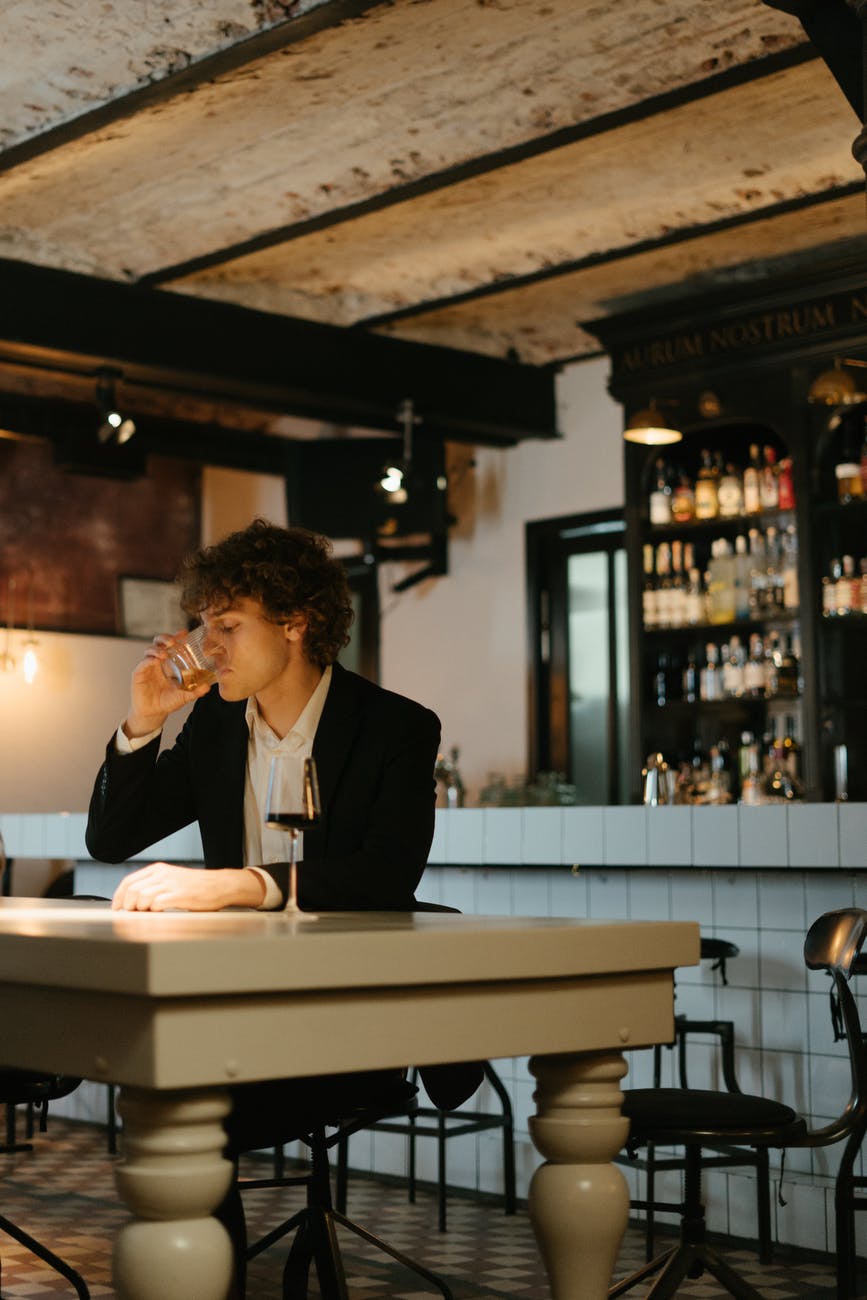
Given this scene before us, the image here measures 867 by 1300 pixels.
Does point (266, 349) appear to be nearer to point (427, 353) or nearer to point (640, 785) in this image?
point (427, 353)

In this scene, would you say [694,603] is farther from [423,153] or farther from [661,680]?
[423,153]

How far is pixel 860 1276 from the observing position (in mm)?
3395

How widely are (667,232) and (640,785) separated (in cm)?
210

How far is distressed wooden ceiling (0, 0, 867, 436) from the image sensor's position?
13.8ft

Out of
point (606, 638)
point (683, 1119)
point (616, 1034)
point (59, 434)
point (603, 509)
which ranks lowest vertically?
point (683, 1119)

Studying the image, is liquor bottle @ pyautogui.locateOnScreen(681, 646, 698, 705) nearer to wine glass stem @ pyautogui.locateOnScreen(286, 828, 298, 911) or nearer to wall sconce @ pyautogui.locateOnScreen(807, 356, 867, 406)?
wall sconce @ pyautogui.locateOnScreen(807, 356, 867, 406)

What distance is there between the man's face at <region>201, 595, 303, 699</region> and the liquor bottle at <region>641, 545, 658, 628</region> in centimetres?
389

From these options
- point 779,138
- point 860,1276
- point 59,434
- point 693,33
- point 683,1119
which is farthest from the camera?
point 59,434

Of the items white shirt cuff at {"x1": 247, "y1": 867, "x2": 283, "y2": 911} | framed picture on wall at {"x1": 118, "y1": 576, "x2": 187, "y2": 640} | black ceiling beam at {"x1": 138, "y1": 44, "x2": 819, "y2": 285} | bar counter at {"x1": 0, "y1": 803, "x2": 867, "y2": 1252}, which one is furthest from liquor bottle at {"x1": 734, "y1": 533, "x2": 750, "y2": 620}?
white shirt cuff at {"x1": 247, "y1": 867, "x2": 283, "y2": 911}

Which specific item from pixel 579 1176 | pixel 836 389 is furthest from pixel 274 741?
pixel 836 389

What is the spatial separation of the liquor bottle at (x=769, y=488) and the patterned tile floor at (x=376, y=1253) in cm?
295

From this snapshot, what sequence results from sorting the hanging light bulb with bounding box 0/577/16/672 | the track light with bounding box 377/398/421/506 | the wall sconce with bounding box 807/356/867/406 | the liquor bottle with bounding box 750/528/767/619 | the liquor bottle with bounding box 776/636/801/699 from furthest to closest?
the hanging light bulb with bounding box 0/577/16/672 < the track light with bounding box 377/398/421/506 < the liquor bottle with bounding box 750/528/767/619 < the liquor bottle with bounding box 776/636/801/699 < the wall sconce with bounding box 807/356/867/406

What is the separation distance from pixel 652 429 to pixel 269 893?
164 inches

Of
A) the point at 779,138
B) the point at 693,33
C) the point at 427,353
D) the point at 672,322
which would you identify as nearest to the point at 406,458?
the point at 427,353
